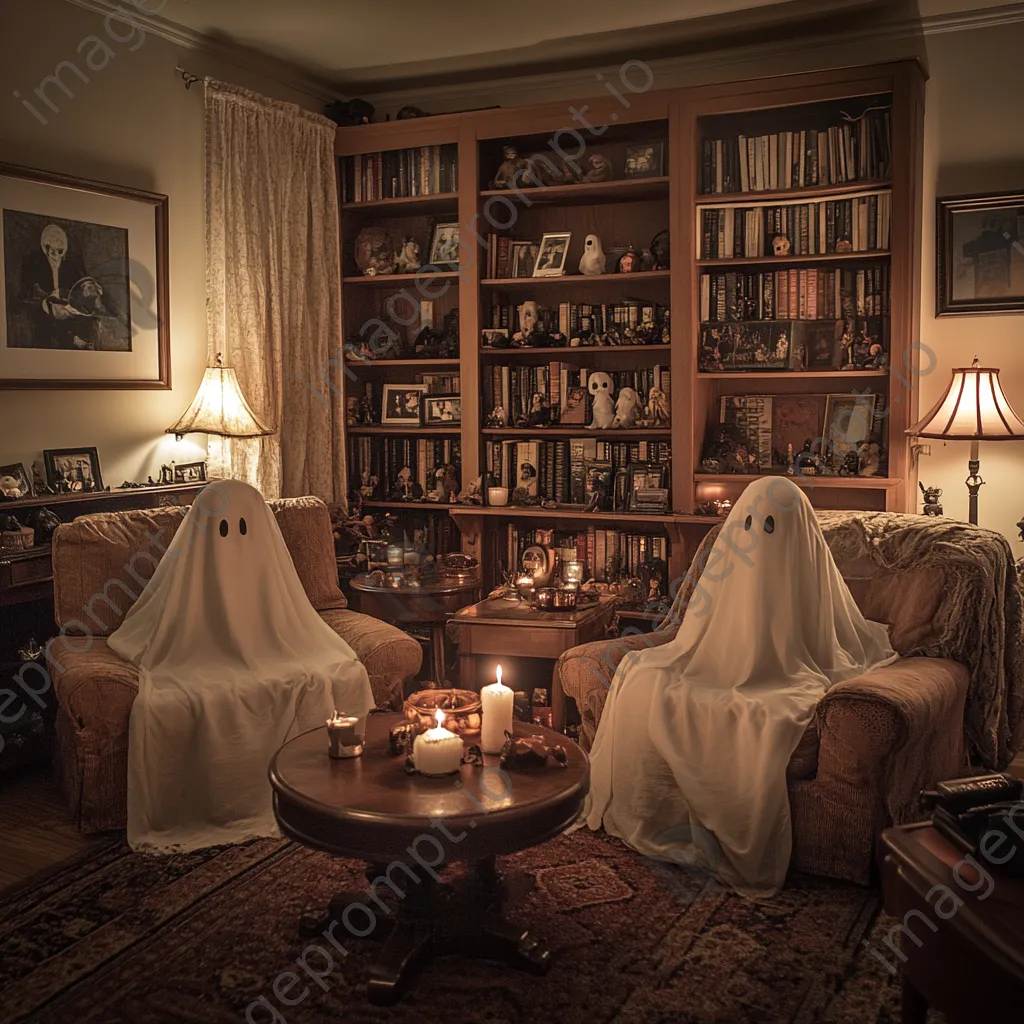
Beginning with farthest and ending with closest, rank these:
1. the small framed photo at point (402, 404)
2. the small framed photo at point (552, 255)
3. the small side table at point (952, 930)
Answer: the small framed photo at point (402, 404) < the small framed photo at point (552, 255) < the small side table at point (952, 930)

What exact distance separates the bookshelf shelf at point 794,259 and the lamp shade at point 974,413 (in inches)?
22.5

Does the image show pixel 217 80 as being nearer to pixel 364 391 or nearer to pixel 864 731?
pixel 364 391

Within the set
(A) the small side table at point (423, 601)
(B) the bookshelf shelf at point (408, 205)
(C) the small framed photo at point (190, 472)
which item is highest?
(B) the bookshelf shelf at point (408, 205)

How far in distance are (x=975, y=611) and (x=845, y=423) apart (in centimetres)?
134

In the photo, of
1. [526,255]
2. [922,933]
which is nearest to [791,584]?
[922,933]

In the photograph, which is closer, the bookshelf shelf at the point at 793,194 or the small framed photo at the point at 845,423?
the bookshelf shelf at the point at 793,194

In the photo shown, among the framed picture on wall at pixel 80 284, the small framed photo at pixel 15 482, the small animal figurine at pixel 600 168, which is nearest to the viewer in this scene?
the small framed photo at pixel 15 482

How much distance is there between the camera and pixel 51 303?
12.6 ft

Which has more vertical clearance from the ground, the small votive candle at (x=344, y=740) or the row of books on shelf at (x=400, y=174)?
the row of books on shelf at (x=400, y=174)

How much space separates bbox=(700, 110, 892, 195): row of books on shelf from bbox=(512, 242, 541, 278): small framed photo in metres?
0.82

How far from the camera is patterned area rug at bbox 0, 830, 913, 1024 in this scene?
2250 mm

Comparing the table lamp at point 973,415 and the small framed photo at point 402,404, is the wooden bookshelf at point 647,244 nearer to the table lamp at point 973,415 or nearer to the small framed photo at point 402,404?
the small framed photo at point 402,404

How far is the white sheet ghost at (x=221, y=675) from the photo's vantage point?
3.08 meters

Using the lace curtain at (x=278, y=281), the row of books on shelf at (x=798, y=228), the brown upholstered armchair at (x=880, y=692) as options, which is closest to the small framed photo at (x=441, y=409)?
the lace curtain at (x=278, y=281)
